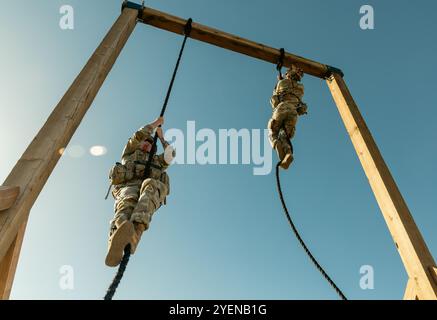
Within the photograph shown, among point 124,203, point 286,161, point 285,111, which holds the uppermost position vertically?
→ point 285,111

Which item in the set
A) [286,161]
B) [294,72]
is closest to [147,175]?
[286,161]

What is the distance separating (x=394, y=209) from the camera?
232 centimetres

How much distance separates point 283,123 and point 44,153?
2555mm

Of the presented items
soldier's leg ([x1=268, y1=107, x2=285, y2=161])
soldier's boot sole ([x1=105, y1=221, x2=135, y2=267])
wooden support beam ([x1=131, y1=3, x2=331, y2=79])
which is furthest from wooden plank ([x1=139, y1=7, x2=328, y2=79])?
soldier's boot sole ([x1=105, y1=221, x2=135, y2=267])

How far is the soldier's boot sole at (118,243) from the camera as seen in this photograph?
7.00 feet

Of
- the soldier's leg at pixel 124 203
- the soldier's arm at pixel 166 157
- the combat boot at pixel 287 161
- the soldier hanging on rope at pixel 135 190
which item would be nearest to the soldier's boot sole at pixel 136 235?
the soldier hanging on rope at pixel 135 190

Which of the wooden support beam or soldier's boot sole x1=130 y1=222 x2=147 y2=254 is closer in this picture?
soldier's boot sole x1=130 y1=222 x2=147 y2=254

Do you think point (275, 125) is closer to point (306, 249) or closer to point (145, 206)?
point (306, 249)

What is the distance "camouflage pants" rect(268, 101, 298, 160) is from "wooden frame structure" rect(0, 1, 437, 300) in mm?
472

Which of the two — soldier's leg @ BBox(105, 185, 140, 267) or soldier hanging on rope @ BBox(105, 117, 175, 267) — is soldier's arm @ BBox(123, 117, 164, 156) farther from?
soldier's leg @ BBox(105, 185, 140, 267)

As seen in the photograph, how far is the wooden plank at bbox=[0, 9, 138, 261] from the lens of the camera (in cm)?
159
